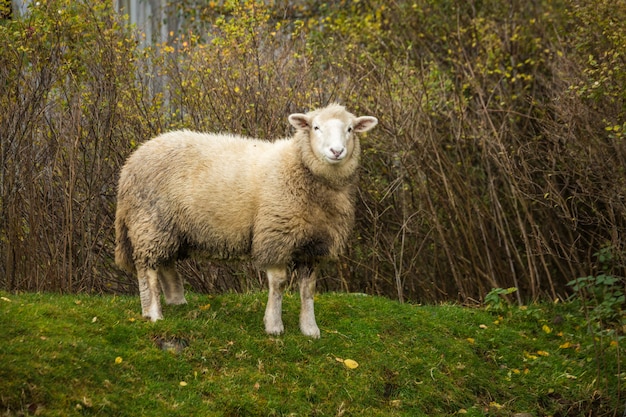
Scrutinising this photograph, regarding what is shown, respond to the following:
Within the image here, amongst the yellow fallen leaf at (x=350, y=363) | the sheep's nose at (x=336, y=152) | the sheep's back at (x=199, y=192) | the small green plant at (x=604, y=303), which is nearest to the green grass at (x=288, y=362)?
the yellow fallen leaf at (x=350, y=363)

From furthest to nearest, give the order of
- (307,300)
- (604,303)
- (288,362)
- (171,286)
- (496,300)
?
1. (496,300)
2. (604,303)
3. (171,286)
4. (307,300)
5. (288,362)

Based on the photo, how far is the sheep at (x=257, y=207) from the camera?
22.0ft

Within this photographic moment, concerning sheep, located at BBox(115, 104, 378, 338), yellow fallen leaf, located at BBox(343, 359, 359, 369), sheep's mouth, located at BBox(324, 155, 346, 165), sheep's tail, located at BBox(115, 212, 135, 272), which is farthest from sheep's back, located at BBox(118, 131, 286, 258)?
yellow fallen leaf, located at BBox(343, 359, 359, 369)

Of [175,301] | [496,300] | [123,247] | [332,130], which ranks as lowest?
[496,300]

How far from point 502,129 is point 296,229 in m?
4.38

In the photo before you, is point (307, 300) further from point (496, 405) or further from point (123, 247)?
point (496, 405)

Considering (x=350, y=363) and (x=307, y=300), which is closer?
(x=350, y=363)

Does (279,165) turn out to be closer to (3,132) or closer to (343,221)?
(343,221)

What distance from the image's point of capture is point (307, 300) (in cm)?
693

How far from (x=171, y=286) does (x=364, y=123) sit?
206 centimetres

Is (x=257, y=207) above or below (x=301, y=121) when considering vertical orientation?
below

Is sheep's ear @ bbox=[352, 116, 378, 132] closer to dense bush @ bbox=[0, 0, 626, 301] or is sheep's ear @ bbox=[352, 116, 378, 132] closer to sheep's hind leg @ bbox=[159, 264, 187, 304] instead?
sheep's hind leg @ bbox=[159, 264, 187, 304]

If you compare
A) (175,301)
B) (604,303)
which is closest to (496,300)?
(604,303)

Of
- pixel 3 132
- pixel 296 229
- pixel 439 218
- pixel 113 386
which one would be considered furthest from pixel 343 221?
pixel 439 218
